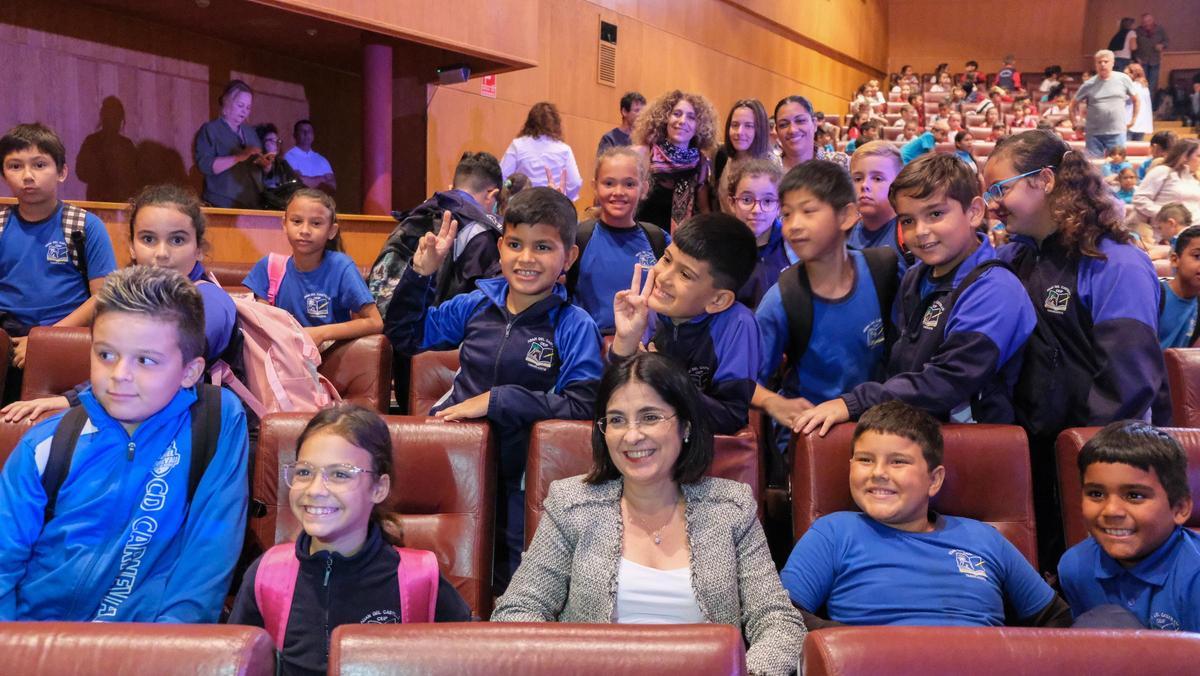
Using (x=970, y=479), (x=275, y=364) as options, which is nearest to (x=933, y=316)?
(x=970, y=479)

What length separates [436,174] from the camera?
718 cm

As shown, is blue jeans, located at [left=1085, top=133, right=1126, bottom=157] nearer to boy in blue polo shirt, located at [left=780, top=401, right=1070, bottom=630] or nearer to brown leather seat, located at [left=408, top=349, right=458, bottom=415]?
brown leather seat, located at [left=408, top=349, right=458, bottom=415]

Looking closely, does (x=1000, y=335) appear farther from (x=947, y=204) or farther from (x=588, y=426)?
(x=588, y=426)

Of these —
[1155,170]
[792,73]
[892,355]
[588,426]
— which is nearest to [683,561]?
[588,426]

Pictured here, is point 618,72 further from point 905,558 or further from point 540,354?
point 905,558

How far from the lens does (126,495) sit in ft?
5.58

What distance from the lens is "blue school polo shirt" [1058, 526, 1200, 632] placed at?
5.71 ft

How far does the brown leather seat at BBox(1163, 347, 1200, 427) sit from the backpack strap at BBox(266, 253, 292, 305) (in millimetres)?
2732

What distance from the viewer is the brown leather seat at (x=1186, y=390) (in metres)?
2.58

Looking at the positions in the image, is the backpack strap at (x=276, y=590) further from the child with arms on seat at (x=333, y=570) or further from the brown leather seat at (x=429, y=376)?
the brown leather seat at (x=429, y=376)

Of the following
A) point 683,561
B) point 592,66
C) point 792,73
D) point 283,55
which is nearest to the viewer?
point 683,561

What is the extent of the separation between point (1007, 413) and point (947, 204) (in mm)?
503

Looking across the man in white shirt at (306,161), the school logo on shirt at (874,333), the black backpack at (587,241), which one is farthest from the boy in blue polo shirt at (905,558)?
the man in white shirt at (306,161)

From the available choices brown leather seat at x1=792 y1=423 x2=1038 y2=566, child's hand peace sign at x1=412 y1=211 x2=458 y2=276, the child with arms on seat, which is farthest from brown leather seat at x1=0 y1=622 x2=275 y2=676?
child's hand peace sign at x1=412 y1=211 x2=458 y2=276
